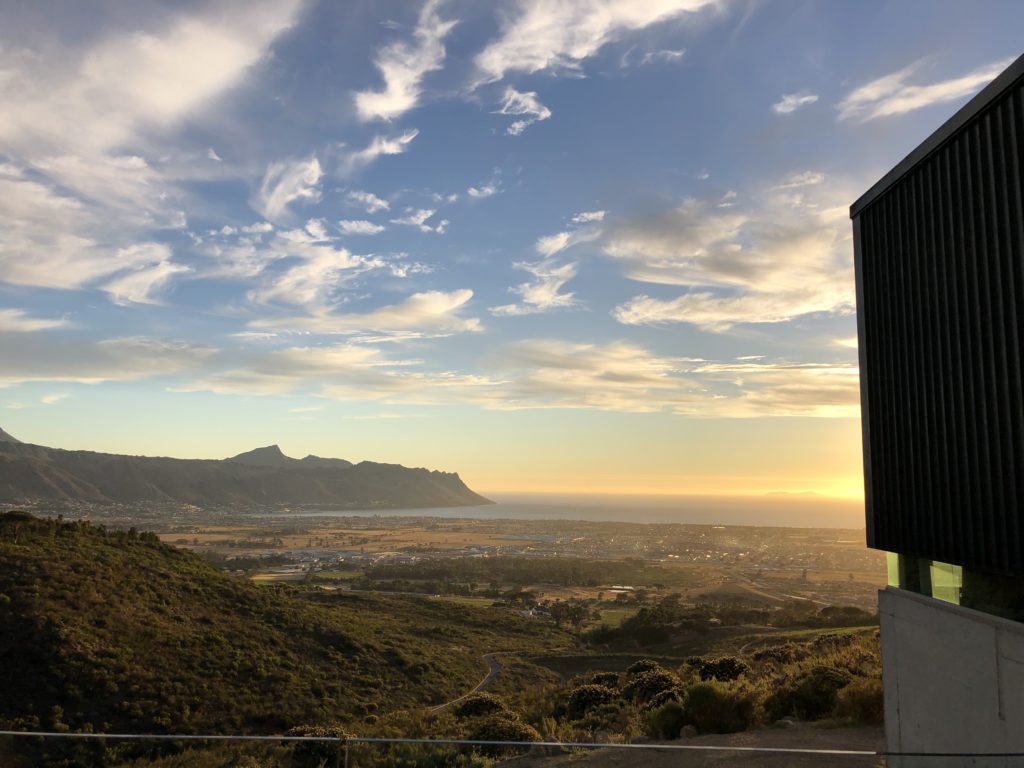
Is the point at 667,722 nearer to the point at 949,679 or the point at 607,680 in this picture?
the point at 949,679

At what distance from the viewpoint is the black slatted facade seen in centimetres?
533

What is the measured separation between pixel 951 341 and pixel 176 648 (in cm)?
2482

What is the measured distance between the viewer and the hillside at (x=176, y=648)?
62.3 ft

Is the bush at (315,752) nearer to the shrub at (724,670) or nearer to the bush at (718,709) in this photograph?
the bush at (718,709)

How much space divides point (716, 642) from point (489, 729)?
23.2 metres

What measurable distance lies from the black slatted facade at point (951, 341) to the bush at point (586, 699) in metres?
7.39

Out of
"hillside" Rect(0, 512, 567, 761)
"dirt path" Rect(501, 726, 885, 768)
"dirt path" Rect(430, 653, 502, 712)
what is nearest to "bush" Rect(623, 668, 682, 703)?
"dirt path" Rect(501, 726, 885, 768)

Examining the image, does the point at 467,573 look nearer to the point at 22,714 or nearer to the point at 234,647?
the point at 234,647

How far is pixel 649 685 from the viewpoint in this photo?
13523mm

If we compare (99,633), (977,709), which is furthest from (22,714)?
(977,709)

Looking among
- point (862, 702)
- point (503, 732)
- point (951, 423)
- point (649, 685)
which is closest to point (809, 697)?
point (862, 702)

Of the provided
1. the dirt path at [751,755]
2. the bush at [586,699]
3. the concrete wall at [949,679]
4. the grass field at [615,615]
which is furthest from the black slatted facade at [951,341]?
the grass field at [615,615]

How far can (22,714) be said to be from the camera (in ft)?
57.8

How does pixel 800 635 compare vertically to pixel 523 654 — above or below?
above
